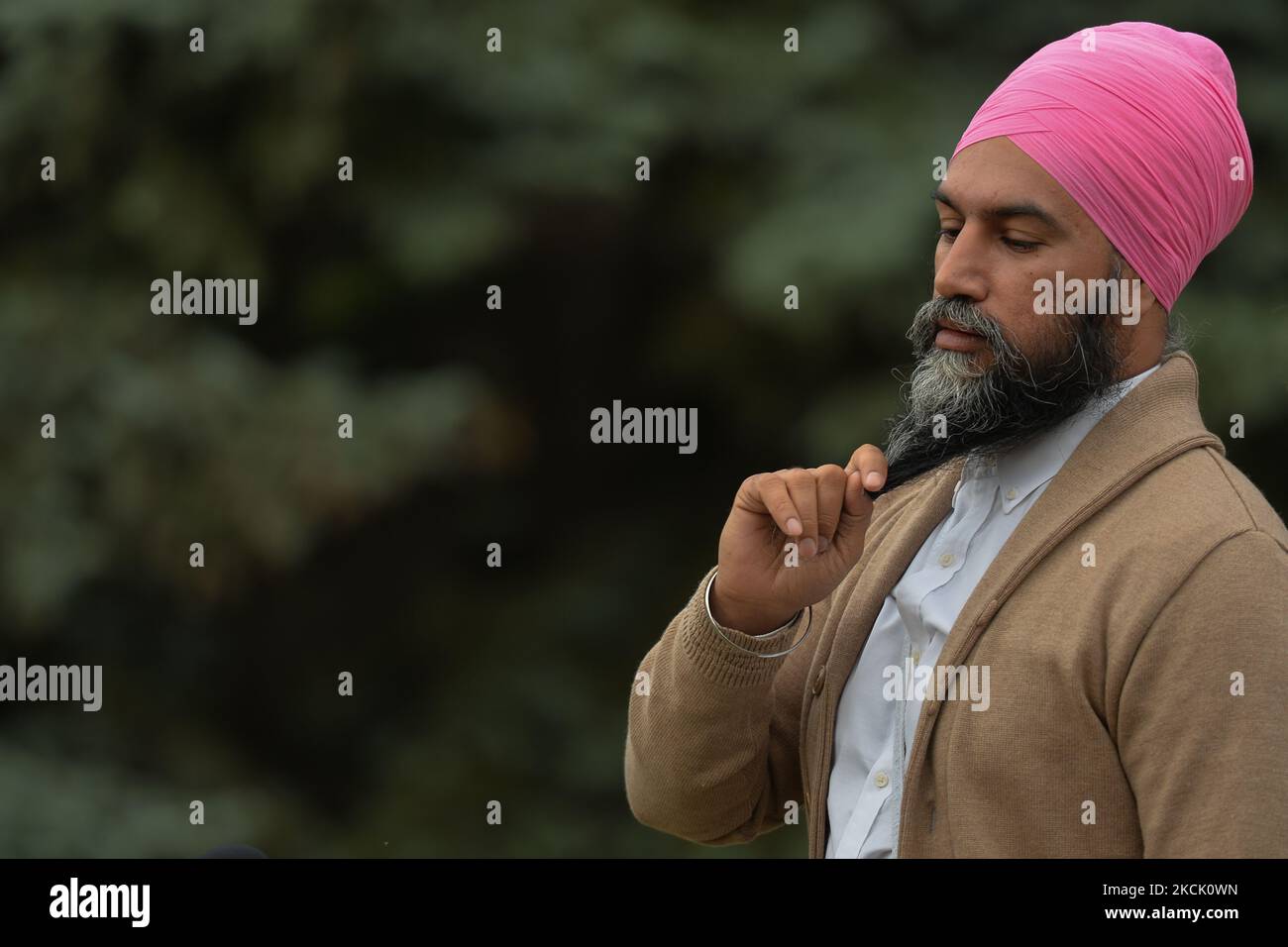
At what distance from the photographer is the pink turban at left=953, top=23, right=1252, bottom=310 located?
6.81 feet

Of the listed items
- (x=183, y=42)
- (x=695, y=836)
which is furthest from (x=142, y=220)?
(x=695, y=836)

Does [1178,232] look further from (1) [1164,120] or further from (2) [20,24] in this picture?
(2) [20,24]

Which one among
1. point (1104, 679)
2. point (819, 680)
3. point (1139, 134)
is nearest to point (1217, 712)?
point (1104, 679)

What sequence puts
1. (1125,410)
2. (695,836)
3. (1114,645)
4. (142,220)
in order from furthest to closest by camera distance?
1. (142,220)
2. (695,836)
3. (1125,410)
4. (1114,645)

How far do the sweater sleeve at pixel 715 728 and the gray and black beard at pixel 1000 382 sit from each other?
11.6 inches

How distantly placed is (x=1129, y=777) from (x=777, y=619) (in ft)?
1.65

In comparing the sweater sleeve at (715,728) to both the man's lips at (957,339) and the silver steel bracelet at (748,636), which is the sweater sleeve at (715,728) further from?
the man's lips at (957,339)

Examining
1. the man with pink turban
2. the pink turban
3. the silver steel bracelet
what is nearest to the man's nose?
the man with pink turban

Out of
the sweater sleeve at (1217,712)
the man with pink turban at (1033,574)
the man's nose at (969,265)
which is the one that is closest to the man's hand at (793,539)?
the man with pink turban at (1033,574)

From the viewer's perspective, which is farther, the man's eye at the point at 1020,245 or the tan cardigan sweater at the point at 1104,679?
the man's eye at the point at 1020,245

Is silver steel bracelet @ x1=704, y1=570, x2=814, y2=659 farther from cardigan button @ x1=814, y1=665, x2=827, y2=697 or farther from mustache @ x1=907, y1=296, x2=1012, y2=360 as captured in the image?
mustache @ x1=907, y1=296, x2=1012, y2=360

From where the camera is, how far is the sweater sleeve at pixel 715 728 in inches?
84.3

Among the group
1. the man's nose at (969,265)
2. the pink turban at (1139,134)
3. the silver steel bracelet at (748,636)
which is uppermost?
the pink turban at (1139,134)

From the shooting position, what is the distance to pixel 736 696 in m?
2.14
